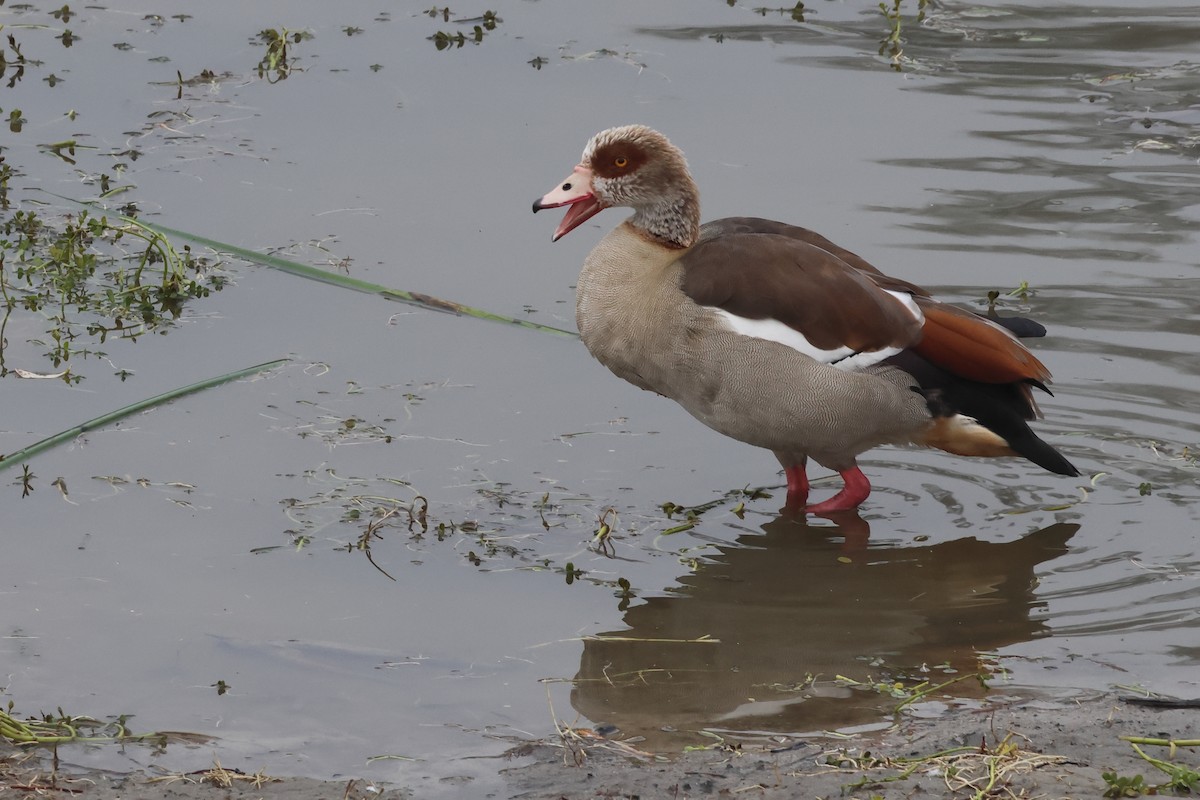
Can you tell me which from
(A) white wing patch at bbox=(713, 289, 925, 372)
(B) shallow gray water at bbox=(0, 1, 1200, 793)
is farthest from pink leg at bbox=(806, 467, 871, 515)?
(A) white wing patch at bbox=(713, 289, 925, 372)

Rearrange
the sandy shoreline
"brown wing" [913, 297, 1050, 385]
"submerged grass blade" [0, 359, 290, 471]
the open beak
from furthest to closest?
the open beak → "brown wing" [913, 297, 1050, 385] → "submerged grass blade" [0, 359, 290, 471] → the sandy shoreline

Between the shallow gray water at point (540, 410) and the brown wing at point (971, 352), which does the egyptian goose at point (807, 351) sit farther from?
the shallow gray water at point (540, 410)

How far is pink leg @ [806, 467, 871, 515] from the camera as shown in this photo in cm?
714

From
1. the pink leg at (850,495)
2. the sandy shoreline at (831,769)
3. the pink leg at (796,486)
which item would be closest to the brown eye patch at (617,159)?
the pink leg at (796,486)

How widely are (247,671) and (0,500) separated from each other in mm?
1678

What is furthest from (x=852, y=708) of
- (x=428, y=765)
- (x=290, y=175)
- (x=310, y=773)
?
(x=290, y=175)

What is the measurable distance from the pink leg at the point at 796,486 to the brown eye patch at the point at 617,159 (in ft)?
4.79

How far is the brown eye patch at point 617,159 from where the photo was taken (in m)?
7.24

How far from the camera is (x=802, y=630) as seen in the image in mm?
6164

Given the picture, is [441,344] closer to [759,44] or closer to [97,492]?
[97,492]

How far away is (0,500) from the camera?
6.70m

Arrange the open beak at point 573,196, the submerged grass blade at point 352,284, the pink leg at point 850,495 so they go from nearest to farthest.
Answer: the pink leg at point 850,495, the open beak at point 573,196, the submerged grass blade at point 352,284

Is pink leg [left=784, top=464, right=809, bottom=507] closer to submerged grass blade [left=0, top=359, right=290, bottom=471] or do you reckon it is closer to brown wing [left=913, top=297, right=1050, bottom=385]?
brown wing [left=913, top=297, right=1050, bottom=385]

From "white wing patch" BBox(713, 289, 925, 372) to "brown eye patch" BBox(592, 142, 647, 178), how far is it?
0.85 m
